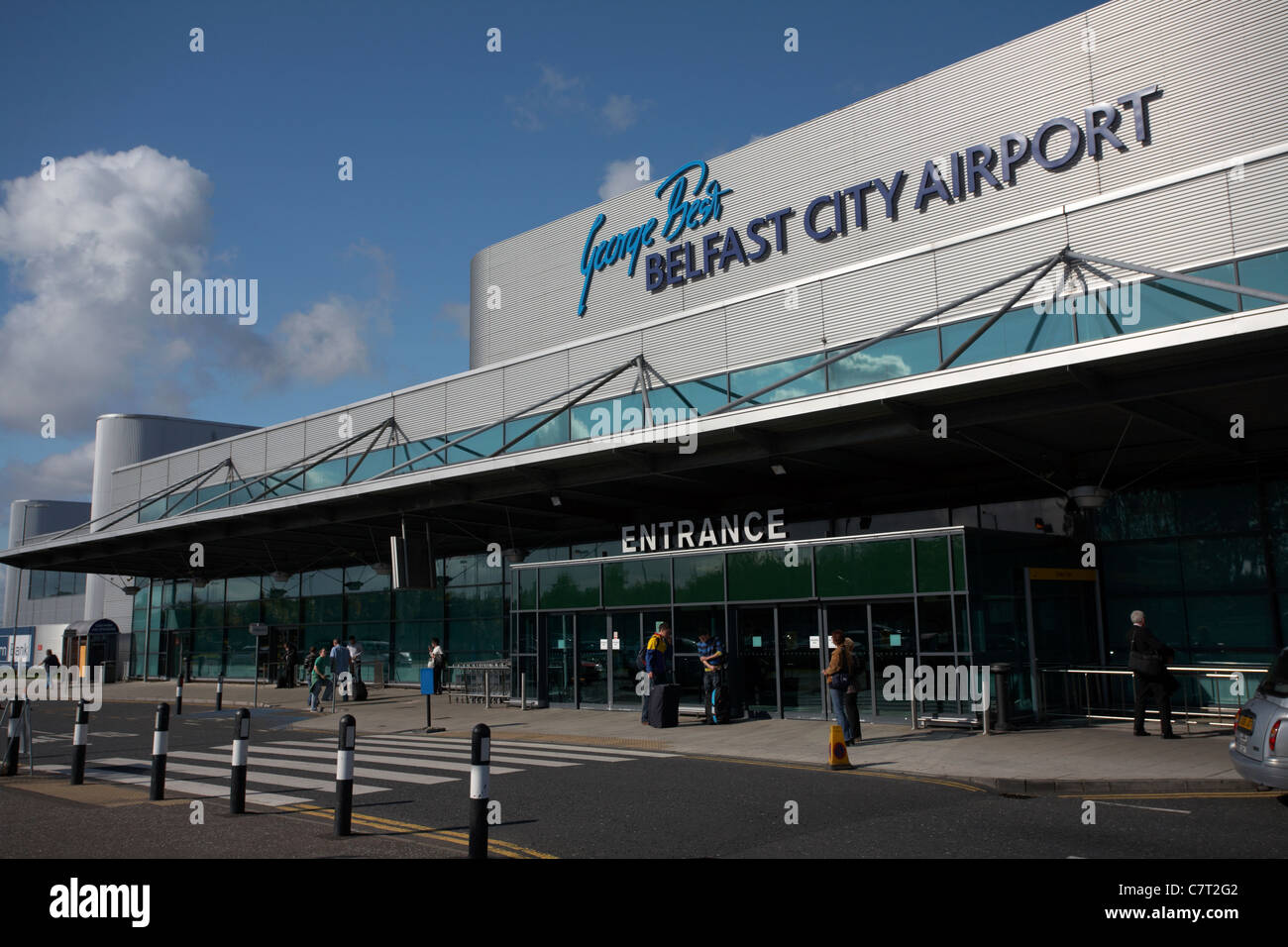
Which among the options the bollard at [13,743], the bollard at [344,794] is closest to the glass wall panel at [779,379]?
the bollard at [344,794]

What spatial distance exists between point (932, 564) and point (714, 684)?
Answer: 16.0 ft

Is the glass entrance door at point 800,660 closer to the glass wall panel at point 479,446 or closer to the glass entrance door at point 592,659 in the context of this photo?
the glass entrance door at point 592,659

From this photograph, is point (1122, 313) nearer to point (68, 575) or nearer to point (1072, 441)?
point (1072, 441)

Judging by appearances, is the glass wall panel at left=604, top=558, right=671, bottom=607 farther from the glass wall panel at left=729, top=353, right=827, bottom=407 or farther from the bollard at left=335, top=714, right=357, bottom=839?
the bollard at left=335, top=714, right=357, bottom=839

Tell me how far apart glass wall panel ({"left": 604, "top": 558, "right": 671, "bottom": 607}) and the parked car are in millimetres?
13738

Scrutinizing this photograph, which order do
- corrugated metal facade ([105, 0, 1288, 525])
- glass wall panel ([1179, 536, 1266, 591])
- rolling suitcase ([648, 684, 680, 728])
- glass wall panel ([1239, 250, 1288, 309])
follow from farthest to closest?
rolling suitcase ([648, 684, 680, 728]), glass wall panel ([1179, 536, 1266, 591]), corrugated metal facade ([105, 0, 1288, 525]), glass wall panel ([1239, 250, 1288, 309])

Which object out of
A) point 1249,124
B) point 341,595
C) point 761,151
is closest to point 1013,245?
point 1249,124

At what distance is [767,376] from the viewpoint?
2031cm

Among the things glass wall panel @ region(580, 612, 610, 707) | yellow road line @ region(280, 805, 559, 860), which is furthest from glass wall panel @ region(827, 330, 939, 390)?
yellow road line @ region(280, 805, 559, 860)

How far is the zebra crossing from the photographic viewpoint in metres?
12.3

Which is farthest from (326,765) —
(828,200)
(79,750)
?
(828,200)

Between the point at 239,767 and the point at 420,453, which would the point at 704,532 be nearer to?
the point at 420,453

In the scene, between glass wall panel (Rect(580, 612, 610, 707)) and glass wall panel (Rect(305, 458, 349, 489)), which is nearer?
glass wall panel (Rect(580, 612, 610, 707))
